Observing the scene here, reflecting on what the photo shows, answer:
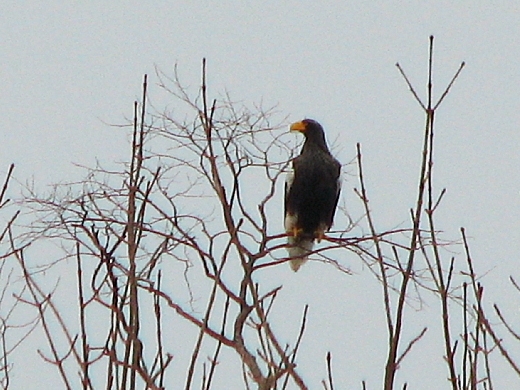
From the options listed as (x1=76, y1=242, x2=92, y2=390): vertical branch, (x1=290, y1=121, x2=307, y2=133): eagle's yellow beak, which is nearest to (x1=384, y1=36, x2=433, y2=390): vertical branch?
(x1=76, y1=242, x2=92, y2=390): vertical branch

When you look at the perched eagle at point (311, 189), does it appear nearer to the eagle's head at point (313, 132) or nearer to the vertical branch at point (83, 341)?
the eagle's head at point (313, 132)

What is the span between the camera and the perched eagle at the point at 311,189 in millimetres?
6531

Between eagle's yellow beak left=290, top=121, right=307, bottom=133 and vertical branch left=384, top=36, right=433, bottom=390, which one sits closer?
vertical branch left=384, top=36, right=433, bottom=390

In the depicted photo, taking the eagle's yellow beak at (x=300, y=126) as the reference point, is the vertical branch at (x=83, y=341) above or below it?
below

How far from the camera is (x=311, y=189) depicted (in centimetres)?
654

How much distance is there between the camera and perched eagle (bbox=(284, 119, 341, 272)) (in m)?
6.53

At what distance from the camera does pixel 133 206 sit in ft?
9.39

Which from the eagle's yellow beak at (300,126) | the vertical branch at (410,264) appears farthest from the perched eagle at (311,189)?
the vertical branch at (410,264)

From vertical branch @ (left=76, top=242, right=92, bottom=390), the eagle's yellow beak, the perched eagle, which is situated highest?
the eagle's yellow beak

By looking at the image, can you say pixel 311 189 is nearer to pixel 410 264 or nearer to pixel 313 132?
pixel 313 132

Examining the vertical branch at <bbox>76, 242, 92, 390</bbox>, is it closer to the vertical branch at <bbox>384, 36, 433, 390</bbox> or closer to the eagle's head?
the vertical branch at <bbox>384, 36, 433, 390</bbox>

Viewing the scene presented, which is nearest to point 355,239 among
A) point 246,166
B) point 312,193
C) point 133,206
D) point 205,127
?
point 246,166

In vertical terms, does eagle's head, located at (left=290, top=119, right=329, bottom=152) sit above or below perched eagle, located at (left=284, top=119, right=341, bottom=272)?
above

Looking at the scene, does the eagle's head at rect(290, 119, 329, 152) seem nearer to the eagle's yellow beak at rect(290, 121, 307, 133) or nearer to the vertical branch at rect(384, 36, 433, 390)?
the eagle's yellow beak at rect(290, 121, 307, 133)
